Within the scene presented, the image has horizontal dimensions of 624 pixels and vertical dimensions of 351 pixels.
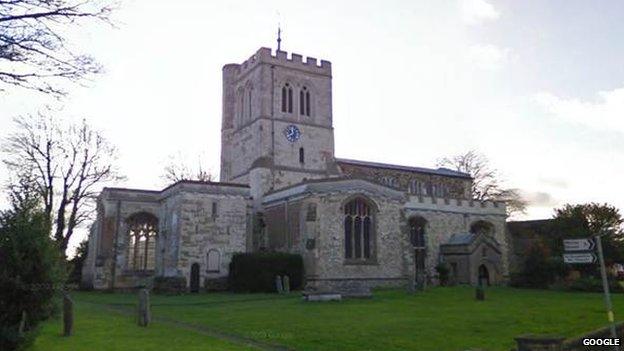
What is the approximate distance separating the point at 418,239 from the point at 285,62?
632 inches

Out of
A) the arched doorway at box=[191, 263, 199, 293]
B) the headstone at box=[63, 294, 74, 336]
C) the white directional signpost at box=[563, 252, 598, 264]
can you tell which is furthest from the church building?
the white directional signpost at box=[563, 252, 598, 264]

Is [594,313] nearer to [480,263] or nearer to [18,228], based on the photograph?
[18,228]

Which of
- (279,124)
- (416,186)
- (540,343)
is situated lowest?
(540,343)

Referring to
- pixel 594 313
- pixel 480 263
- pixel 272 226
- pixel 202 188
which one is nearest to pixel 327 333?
pixel 594 313

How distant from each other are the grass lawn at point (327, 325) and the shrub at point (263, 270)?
292 inches

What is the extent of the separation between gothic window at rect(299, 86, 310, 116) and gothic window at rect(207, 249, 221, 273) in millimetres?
14524

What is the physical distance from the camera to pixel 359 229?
31109mm

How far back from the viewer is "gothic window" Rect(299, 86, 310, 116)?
41344 millimetres

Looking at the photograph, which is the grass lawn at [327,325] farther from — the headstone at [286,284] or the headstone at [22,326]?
the headstone at [286,284]

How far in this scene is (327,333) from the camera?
12.7 m

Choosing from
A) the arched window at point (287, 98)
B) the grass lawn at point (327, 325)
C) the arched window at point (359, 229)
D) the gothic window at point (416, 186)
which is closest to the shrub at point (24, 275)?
the grass lawn at point (327, 325)

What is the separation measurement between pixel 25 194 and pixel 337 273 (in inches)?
799

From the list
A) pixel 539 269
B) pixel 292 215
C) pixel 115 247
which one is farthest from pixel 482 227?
pixel 115 247

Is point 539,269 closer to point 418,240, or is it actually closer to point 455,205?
point 455,205
